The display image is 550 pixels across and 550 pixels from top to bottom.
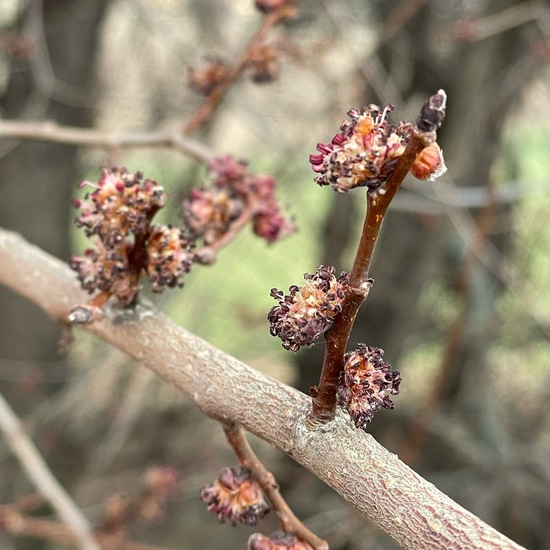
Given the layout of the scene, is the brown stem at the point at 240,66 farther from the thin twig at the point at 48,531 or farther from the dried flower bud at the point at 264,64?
the thin twig at the point at 48,531

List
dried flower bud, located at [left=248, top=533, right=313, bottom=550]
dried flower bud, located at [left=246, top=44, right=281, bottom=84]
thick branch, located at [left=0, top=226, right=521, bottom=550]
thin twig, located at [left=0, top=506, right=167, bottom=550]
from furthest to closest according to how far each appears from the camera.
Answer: thin twig, located at [left=0, top=506, right=167, bottom=550] → dried flower bud, located at [left=246, top=44, right=281, bottom=84] → dried flower bud, located at [left=248, top=533, right=313, bottom=550] → thick branch, located at [left=0, top=226, right=521, bottom=550]

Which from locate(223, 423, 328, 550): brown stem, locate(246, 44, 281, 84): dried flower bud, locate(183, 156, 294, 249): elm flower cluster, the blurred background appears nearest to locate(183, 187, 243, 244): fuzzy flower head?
locate(183, 156, 294, 249): elm flower cluster

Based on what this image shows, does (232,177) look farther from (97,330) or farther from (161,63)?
(161,63)

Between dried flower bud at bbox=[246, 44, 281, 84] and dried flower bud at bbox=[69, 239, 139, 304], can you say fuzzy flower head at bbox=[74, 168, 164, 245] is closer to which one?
dried flower bud at bbox=[69, 239, 139, 304]

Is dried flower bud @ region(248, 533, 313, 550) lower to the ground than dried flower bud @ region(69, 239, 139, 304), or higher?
lower

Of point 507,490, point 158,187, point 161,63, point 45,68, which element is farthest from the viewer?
point 161,63

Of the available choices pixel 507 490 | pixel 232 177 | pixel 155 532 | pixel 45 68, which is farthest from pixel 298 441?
pixel 155 532

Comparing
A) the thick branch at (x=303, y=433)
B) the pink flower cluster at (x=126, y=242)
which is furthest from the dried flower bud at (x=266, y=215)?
the thick branch at (x=303, y=433)
